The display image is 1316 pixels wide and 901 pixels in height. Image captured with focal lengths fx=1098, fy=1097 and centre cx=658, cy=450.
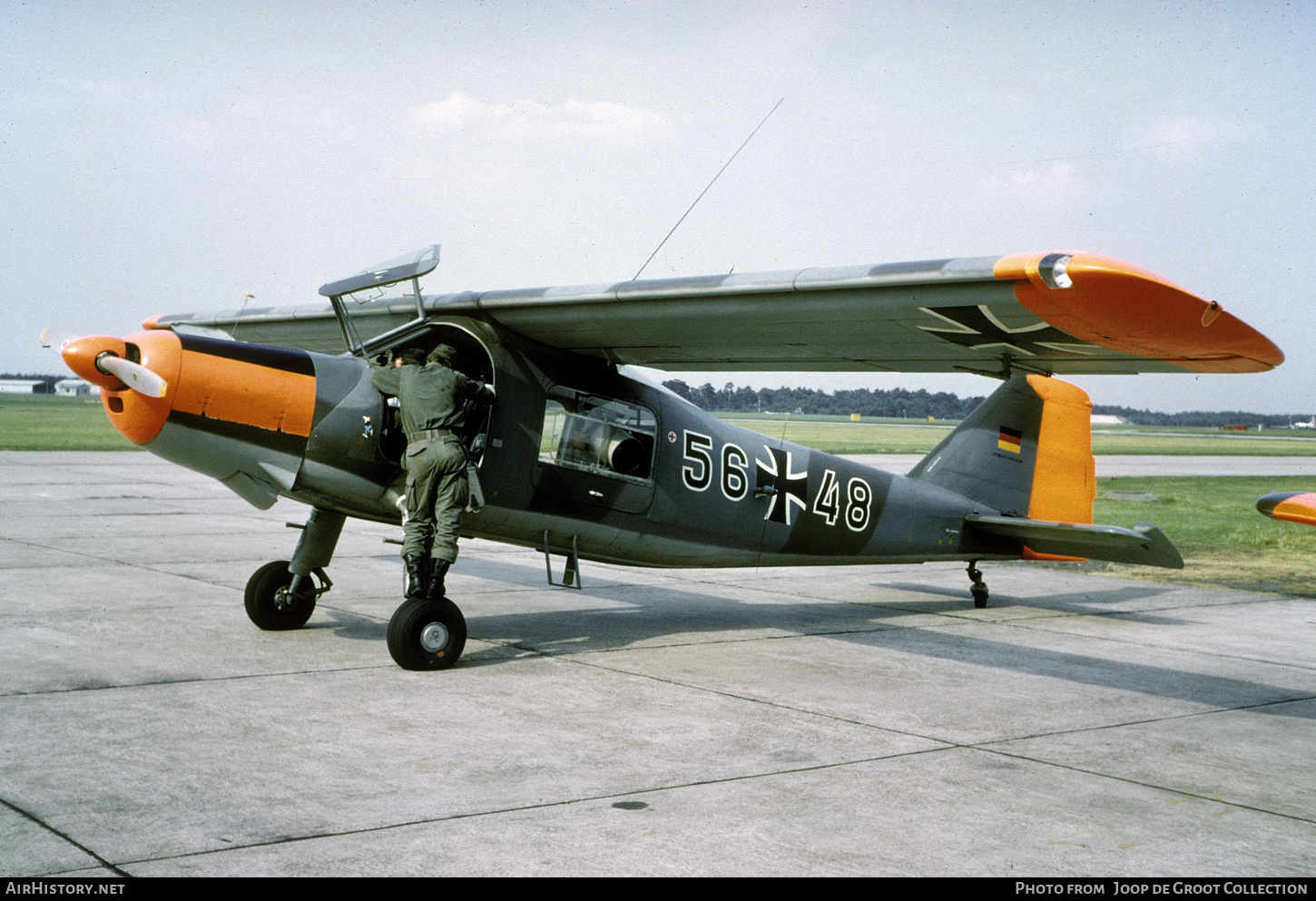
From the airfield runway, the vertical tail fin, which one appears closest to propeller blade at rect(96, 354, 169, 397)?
the airfield runway

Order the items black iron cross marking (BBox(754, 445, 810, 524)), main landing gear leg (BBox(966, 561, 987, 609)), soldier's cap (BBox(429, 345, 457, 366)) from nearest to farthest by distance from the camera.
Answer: soldier's cap (BBox(429, 345, 457, 366)), black iron cross marking (BBox(754, 445, 810, 524)), main landing gear leg (BBox(966, 561, 987, 609))

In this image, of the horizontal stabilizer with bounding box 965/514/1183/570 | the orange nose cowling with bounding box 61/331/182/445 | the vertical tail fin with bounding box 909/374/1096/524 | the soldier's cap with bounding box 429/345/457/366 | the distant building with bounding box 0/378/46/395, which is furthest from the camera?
the distant building with bounding box 0/378/46/395

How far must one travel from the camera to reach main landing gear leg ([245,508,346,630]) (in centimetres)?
815

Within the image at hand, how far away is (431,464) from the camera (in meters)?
6.97

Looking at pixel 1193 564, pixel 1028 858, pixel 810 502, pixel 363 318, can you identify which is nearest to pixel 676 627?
pixel 810 502

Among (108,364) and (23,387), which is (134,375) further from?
(23,387)

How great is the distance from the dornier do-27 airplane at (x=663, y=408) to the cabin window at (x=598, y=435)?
0.06ft

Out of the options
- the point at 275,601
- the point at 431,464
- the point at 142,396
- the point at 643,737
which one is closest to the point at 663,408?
the point at 431,464

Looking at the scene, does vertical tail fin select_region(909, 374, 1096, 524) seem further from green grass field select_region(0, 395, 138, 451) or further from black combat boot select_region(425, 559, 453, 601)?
green grass field select_region(0, 395, 138, 451)

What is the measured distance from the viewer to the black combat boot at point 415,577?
703 centimetres

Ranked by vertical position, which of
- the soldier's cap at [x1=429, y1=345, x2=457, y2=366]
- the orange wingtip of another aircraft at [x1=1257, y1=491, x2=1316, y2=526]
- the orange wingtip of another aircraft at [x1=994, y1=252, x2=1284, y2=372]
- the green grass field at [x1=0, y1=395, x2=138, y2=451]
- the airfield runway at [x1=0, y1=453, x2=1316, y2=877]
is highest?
the orange wingtip of another aircraft at [x1=994, y1=252, x2=1284, y2=372]

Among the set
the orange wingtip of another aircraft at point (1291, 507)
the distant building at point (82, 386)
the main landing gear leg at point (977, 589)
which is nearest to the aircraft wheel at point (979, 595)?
the main landing gear leg at point (977, 589)

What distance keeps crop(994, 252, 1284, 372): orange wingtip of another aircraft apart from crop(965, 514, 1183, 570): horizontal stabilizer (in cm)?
315

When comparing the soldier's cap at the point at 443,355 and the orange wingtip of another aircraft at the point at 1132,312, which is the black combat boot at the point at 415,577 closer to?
the soldier's cap at the point at 443,355
